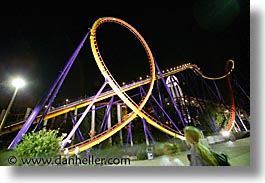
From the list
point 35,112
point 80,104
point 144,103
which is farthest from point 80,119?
point 144,103

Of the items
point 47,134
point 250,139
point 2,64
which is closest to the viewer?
point 250,139

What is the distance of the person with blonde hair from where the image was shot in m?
2.79

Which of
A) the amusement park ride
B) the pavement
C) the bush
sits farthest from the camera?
the amusement park ride

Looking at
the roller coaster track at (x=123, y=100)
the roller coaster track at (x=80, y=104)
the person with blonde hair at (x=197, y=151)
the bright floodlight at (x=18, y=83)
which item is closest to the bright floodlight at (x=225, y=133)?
the person with blonde hair at (x=197, y=151)

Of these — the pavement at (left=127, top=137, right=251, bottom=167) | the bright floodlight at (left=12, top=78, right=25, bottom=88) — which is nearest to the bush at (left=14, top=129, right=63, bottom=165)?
the bright floodlight at (left=12, top=78, right=25, bottom=88)

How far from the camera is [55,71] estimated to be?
10.5ft

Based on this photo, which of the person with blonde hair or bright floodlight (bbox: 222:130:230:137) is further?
bright floodlight (bbox: 222:130:230:137)

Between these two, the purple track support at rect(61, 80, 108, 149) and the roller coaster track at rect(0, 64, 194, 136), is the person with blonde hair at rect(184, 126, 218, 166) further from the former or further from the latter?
the purple track support at rect(61, 80, 108, 149)

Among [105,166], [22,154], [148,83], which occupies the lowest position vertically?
[105,166]

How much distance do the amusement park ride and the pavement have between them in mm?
164

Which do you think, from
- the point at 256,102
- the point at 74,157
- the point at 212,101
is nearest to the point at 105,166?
the point at 74,157

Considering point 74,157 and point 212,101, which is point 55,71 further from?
point 212,101

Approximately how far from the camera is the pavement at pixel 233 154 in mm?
2754

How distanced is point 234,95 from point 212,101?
0.26 meters
